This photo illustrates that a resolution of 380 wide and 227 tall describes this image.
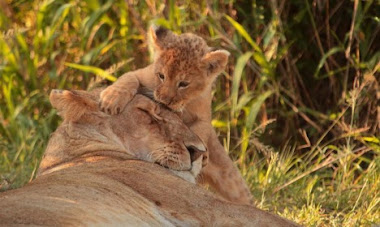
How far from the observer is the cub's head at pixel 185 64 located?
5055mm

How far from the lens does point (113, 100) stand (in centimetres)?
438

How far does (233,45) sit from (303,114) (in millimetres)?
816

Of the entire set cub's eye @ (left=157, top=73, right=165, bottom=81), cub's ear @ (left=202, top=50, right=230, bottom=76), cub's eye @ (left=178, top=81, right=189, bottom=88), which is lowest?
cub's eye @ (left=178, top=81, right=189, bottom=88)

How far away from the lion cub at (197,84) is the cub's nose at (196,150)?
0.67m

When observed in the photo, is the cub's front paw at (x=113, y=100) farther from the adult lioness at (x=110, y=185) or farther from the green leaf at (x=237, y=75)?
the green leaf at (x=237, y=75)

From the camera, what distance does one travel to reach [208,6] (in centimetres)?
640

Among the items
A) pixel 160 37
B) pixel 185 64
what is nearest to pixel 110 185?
pixel 185 64

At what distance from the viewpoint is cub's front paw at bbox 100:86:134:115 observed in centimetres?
436

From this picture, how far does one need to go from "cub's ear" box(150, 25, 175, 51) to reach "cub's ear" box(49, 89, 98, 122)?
986 mm

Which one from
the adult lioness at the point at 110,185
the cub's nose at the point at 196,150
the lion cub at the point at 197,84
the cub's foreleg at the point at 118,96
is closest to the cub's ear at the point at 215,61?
the lion cub at the point at 197,84

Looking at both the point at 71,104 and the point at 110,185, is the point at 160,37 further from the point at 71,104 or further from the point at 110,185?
the point at 110,185

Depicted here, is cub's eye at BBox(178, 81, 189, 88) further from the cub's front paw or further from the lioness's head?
the lioness's head

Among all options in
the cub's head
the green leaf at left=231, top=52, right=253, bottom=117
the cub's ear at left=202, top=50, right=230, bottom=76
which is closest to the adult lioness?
the cub's head

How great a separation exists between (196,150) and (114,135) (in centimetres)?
39
